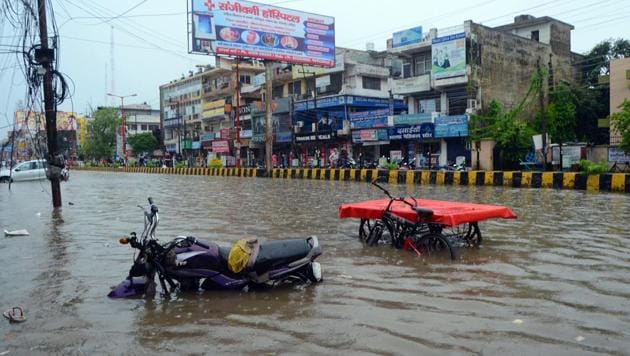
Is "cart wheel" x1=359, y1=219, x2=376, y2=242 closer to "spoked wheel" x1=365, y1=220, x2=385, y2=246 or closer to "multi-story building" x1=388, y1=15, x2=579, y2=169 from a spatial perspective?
"spoked wheel" x1=365, y1=220, x2=385, y2=246

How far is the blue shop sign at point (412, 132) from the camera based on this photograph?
3309 cm

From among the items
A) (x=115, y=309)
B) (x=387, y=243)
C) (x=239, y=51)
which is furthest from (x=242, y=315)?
(x=239, y=51)

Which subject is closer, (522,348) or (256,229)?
(522,348)

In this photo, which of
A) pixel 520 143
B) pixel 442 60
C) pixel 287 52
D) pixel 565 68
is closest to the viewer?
pixel 520 143

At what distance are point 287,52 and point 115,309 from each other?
3108cm

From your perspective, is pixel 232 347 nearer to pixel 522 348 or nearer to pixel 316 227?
pixel 522 348

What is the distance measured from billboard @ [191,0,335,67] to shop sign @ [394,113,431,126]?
6033 millimetres

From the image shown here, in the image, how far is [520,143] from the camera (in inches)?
1031

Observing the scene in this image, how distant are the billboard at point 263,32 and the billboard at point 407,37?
4246 mm

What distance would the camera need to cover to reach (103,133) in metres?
81.8

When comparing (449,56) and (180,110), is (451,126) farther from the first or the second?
(180,110)

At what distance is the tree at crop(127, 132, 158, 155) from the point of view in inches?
2908

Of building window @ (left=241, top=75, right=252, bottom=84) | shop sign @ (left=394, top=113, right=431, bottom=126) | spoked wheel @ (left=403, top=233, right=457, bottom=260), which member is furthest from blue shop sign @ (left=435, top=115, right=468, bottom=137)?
building window @ (left=241, top=75, right=252, bottom=84)

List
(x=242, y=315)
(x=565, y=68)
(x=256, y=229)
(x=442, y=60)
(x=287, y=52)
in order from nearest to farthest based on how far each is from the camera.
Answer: (x=242, y=315)
(x=256, y=229)
(x=442, y=60)
(x=287, y=52)
(x=565, y=68)
